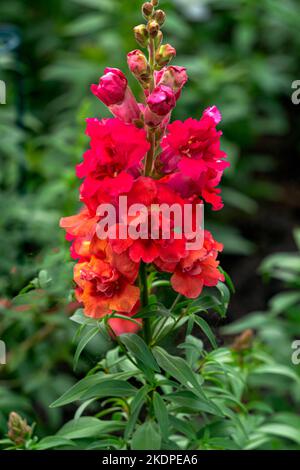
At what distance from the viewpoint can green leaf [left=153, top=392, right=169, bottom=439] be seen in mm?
1313

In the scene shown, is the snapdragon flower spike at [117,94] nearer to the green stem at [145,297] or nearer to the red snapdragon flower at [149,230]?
the red snapdragon flower at [149,230]

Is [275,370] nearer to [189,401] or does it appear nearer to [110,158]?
[189,401]

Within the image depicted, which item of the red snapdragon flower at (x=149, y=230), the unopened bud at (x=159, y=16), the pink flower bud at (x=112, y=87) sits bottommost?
the red snapdragon flower at (x=149, y=230)

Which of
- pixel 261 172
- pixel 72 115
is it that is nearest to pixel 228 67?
pixel 261 172

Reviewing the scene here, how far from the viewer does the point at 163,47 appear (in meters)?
1.30

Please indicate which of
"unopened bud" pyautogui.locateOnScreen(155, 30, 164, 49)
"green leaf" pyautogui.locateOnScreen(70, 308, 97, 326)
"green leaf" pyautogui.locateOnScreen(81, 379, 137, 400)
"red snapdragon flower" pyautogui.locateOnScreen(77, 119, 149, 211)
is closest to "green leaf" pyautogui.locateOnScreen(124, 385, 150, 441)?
"green leaf" pyautogui.locateOnScreen(81, 379, 137, 400)

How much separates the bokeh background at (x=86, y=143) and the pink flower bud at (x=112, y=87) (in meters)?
0.47

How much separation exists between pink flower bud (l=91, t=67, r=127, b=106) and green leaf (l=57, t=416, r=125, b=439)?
55 centimetres

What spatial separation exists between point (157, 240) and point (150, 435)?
0.35m

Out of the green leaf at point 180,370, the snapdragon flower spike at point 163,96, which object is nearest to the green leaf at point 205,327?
the green leaf at point 180,370

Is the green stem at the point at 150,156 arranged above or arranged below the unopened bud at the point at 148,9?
below

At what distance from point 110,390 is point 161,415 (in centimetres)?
9

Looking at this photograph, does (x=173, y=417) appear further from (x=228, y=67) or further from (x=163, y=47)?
(x=228, y=67)

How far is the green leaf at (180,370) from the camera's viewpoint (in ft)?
4.26
